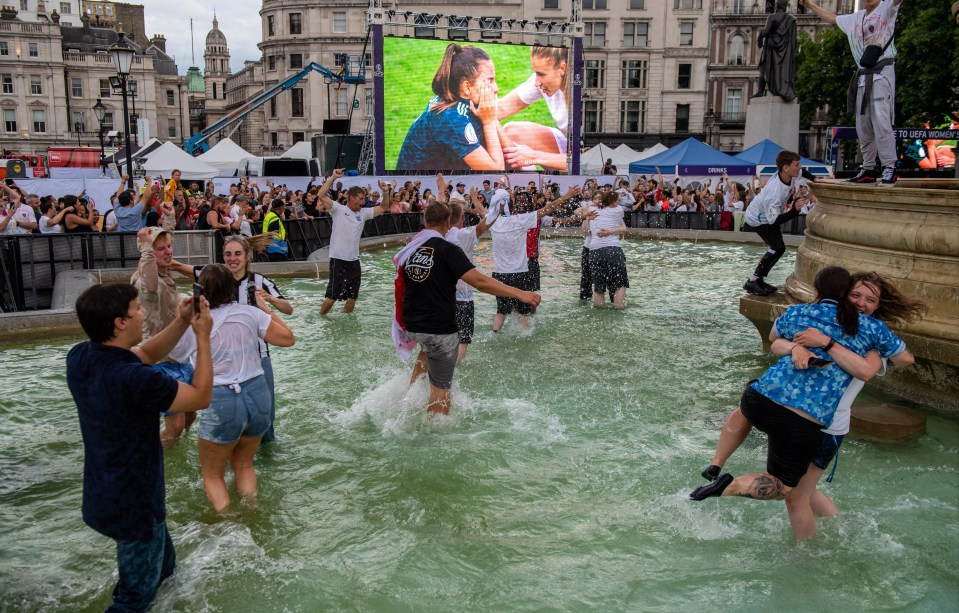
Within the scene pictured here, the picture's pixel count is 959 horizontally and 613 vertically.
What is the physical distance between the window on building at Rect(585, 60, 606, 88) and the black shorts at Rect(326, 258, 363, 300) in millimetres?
57629

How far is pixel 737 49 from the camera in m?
64.1

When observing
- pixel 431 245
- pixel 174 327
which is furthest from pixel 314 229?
pixel 174 327

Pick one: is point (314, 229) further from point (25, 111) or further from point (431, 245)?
point (25, 111)

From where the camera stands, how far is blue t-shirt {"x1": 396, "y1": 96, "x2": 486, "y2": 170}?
30.6 metres

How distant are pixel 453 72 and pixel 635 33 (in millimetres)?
38233

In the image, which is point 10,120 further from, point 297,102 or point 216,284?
point 216,284

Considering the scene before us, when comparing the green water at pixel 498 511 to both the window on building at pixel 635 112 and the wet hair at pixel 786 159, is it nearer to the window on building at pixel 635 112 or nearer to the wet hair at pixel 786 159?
the wet hair at pixel 786 159

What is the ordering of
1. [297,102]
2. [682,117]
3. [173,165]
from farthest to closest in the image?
[297,102] → [682,117] → [173,165]

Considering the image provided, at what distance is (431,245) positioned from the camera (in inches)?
244

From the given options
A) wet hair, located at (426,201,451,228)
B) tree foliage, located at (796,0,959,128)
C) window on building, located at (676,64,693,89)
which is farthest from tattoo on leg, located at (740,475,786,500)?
window on building, located at (676,64,693,89)

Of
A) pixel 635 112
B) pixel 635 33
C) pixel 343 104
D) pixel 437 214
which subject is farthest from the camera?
Answer: pixel 343 104

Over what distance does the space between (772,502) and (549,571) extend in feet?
5.78

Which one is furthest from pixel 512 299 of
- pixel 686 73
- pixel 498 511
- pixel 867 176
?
pixel 686 73

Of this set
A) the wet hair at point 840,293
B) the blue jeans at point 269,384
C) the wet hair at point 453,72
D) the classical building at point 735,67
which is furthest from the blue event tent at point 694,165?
the classical building at point 735,67
